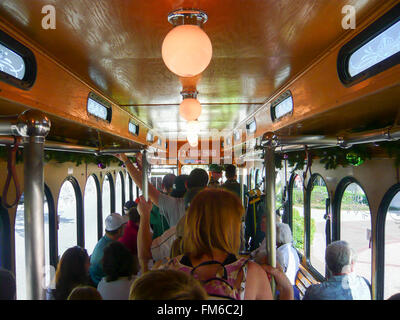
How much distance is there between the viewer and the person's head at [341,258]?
2463 millimetres

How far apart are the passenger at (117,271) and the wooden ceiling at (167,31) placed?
1.75m

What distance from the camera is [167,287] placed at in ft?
2.87

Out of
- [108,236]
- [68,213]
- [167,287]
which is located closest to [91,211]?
[68,213]

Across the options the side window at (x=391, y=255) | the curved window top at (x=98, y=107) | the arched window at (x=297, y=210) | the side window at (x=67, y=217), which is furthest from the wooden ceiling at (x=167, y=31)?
the arched window at (x=297, y=210)

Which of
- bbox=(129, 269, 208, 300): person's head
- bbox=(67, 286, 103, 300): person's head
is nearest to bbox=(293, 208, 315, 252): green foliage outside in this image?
bbox=(67, 286, 103, 300): person's head

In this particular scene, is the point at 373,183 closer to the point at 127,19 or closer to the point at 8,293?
the point at 127,19

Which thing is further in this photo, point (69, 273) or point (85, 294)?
point (69, 273)

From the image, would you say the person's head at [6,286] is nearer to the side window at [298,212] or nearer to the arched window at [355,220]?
the arched window at [355,220]

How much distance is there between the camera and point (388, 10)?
1.71 meters

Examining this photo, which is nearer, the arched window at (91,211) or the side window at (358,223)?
the side window at (358,223)

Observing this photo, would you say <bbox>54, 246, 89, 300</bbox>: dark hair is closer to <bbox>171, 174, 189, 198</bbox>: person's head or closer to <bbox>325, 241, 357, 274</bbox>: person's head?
<bbox>171, 174, 189, 198</bbox>: person's head

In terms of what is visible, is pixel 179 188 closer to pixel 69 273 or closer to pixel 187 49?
pixel 69 273

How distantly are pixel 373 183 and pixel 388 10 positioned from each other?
2.06 meters

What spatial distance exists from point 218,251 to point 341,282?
1740 mm
